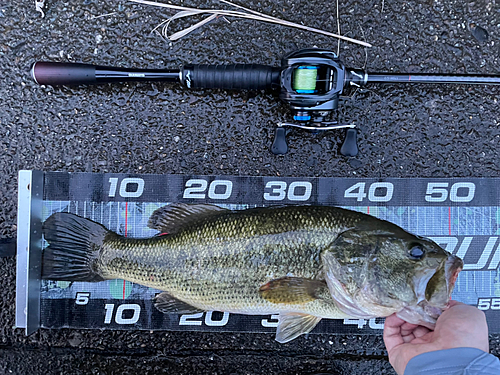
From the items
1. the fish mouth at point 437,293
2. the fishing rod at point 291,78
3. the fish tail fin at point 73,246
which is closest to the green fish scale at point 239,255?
the fish tail fin at point 73,246

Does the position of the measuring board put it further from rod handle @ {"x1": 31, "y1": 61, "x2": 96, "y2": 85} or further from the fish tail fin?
rod handle @ {"x1": 31, "y1": 61, "x2": 96, "y2": 85}

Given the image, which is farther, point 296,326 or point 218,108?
point 218,108

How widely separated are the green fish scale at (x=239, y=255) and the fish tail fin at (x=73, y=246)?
1.06 ft

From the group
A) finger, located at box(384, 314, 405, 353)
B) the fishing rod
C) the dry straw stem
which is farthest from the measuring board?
the dry straw stem

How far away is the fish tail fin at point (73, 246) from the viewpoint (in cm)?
231

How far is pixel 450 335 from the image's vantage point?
1.73 m

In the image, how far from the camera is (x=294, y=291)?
79.0 inches

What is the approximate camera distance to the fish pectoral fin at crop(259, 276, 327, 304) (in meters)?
1.99

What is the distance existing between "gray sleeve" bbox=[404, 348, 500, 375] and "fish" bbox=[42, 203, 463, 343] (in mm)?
200

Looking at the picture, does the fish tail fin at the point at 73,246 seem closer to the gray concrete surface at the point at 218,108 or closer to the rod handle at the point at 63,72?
the gray concrete surface at the point at 218,108

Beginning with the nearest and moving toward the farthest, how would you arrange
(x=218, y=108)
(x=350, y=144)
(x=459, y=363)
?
(x=459, y=363) < (x=350, y=144) < (x=218, y=108)

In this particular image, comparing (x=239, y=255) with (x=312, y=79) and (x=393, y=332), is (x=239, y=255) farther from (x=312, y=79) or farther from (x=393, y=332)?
(x=312, y=79)

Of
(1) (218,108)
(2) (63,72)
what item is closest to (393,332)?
(1) (218,108)

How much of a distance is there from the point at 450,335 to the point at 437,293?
0.20 metres
